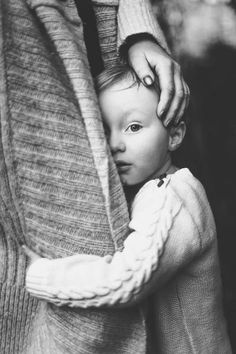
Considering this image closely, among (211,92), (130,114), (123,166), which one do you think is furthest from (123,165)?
(211,92)

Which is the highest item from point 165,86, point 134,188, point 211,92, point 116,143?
point 165,86

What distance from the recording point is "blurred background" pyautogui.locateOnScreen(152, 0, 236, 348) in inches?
129

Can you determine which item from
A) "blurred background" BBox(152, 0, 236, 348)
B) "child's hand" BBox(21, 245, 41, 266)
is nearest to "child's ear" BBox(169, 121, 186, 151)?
"child's hand" BBox(21, 245, 41, 266)

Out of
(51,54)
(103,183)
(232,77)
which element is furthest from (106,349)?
(232,77)

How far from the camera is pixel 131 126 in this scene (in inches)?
48.2

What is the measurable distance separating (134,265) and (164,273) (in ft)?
0.33

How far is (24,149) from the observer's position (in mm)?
994

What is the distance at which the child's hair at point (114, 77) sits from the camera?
4.09ft

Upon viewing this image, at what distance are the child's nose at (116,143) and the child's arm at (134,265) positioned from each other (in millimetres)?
159

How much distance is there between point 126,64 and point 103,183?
1.43 feet

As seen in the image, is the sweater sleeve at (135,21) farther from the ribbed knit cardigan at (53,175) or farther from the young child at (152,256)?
the ribbed knit cardigan at (53,175)

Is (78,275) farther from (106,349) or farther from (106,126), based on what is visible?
(106,126)

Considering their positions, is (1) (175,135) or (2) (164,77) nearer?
(2) (164,77)

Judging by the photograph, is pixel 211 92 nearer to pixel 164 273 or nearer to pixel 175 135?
pixel 175 135
